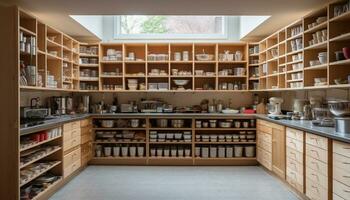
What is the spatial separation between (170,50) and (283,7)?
115 inches

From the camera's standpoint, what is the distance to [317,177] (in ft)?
11.4

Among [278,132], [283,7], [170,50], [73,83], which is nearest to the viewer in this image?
[283,7]

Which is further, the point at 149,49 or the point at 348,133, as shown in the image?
the point at 149,49

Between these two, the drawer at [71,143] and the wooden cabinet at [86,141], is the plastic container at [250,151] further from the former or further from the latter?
the drawer at [71,143]

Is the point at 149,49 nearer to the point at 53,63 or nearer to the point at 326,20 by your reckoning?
the point at 53,63

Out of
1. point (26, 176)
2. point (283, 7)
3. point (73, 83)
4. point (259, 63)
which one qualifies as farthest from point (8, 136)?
point (259, 63)

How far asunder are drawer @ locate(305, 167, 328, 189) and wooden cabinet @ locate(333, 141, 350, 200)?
18 cm

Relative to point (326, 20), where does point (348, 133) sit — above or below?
below

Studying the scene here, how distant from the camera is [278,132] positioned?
15.6 feet

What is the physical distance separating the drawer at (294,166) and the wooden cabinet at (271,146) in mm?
150

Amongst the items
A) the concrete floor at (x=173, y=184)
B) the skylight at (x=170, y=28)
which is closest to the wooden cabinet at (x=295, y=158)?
the concrete floor at (x=173, y=184)

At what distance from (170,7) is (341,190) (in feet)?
9.48

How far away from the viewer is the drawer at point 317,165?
328 centimetres

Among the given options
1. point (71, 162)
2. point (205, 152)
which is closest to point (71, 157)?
point (71, 162)
